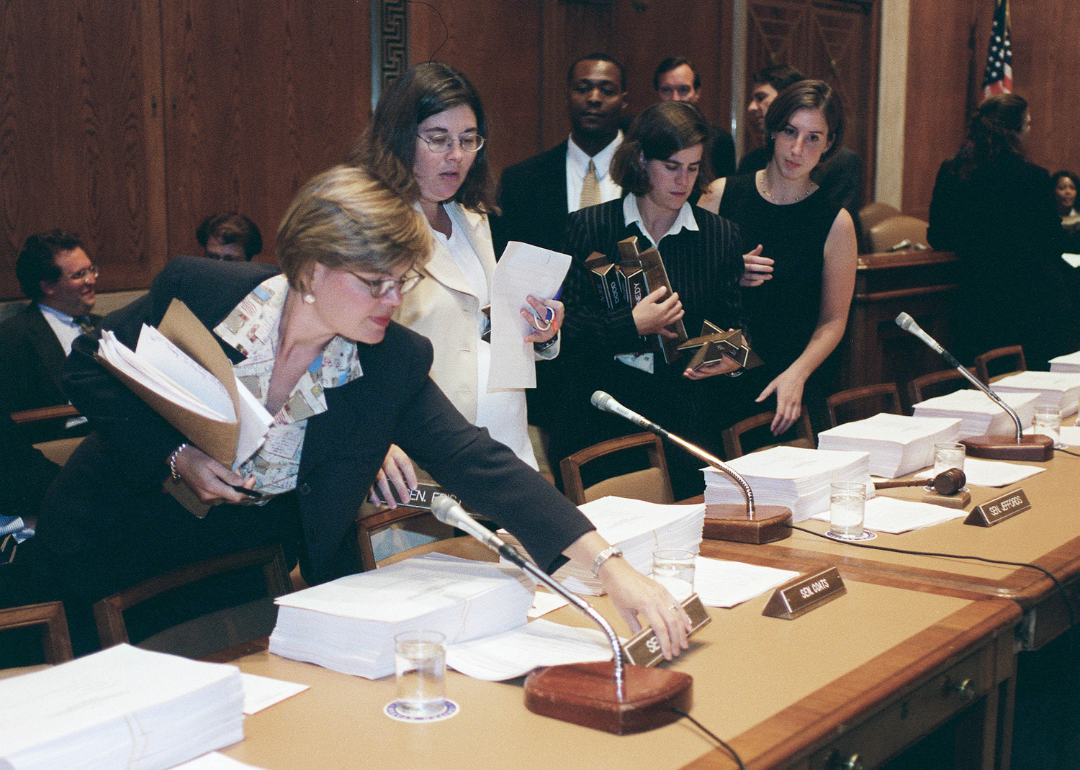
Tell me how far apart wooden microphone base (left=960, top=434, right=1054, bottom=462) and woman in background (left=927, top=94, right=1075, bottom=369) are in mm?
1820

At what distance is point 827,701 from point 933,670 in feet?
0.77

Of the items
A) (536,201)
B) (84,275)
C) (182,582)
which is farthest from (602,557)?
(84,275)

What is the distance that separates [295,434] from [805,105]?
6.32 feet

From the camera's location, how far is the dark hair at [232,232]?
13.8 feet

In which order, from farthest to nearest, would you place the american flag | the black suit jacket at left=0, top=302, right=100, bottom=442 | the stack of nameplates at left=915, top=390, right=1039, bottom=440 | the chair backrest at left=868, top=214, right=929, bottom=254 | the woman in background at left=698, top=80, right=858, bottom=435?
the american flag
the chair backrest at left=868, top=214, right=929, bottom=254
the black suit jacket at left=0, top=302, right=100, bottom=442
the woman in background at left=698, top=80, right=858, bottom=435
the stack of nameplates at left=915, top=390, right=1039, bottom=440

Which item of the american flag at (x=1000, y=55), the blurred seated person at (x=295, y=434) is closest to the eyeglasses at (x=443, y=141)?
the blurred seated person at (x=295, y=434)

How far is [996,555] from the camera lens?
6.73 ft

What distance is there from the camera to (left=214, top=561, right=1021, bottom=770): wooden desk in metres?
1.27

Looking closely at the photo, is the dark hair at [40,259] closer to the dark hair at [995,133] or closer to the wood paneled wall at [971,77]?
the dark hair at [995,133]

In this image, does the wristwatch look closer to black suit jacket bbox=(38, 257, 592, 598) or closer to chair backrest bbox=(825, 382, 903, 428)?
black suit jacket bbox=(38, 257, 592, 598)

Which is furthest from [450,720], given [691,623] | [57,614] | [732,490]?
[732,490]

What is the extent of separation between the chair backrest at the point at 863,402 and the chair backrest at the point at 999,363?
363 millimetres

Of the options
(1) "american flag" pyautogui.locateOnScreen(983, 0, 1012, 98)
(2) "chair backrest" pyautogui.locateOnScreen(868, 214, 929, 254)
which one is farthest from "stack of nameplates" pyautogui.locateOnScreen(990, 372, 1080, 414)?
(1) "american flag" pyautogui.locateOnScreen(983, 0, 1012, 98)

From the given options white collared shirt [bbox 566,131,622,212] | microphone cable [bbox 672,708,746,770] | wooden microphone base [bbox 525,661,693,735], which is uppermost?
white collared shirt [bbox 566,131,622,212]
